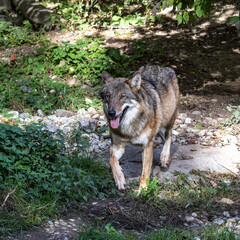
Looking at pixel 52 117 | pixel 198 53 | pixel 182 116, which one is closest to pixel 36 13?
pixel 198 53

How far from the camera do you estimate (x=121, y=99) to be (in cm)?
484

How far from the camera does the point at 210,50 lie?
11.6m

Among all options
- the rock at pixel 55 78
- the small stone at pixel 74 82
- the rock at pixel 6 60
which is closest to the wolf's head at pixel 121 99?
the small stone at pixel 74 82

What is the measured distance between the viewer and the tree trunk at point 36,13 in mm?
12648

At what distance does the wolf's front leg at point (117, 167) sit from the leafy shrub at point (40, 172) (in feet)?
0.47

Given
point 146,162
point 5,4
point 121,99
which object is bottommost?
point 146,162

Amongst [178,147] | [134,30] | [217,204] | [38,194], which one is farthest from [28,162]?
[134,30]

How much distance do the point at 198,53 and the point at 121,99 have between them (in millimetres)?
7310

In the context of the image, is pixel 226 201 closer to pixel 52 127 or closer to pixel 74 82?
pixel 52 127

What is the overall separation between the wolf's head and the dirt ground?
3649 mm

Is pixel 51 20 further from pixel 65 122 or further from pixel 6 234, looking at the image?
pixel 6 234

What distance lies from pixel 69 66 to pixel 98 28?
13.3 feet

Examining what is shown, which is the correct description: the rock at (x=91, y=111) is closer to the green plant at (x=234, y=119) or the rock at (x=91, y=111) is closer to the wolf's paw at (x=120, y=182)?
the green plant at (x=234, y=119)

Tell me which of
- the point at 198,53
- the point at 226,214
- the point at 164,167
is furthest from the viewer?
the point at 198,53
